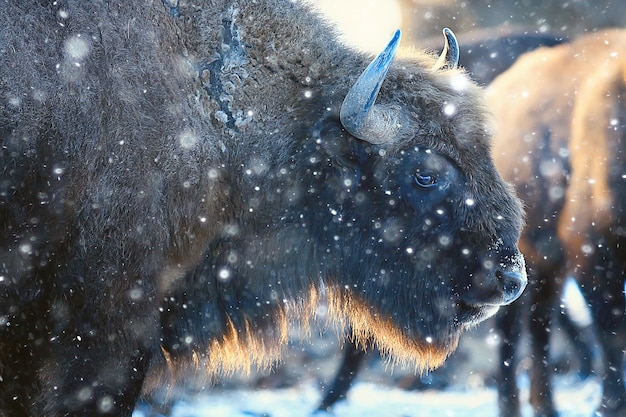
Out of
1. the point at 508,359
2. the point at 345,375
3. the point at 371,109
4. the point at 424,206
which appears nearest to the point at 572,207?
the point at 508,359

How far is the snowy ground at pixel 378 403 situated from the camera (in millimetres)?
5746

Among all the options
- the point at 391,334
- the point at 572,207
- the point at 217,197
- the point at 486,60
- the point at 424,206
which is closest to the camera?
the point at 217,197

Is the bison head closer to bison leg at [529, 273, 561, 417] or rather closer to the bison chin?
the bison chin

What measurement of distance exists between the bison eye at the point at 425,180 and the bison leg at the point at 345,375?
116 inches

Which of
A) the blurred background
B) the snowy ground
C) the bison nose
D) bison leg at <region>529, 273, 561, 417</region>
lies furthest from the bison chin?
the blurred background

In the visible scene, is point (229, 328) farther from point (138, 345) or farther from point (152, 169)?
point (152, 169)

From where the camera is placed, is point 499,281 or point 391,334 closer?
point 499,281

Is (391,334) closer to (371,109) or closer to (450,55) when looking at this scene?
(371,109)

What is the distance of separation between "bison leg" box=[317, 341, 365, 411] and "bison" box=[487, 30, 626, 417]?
1301mm

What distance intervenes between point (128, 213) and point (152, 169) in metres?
0.22

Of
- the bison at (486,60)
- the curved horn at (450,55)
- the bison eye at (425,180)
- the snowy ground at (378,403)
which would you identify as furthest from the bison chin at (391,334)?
the bison at (486,60)

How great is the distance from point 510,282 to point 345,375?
Result: 336 centimetres

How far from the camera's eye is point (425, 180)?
343 centimetres

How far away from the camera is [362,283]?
12.2ft
